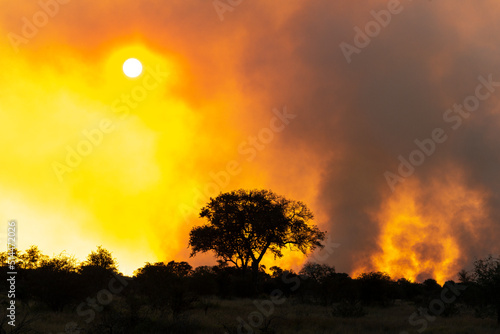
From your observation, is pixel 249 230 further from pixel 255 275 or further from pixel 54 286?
pixel 54 286

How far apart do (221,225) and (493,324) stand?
39003mm

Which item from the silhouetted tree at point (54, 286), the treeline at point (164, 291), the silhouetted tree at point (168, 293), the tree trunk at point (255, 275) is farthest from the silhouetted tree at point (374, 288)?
the silhouetted tree at point (54, 286)

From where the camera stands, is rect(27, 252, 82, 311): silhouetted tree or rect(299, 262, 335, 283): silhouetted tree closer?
rect(27, 252, 82, 311): silhouetted tree

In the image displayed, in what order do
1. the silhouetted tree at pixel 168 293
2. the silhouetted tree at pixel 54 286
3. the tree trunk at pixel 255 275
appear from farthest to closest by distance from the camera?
the tree trunk at pixel 255 275
the silhouetted tree at pixel 54 286
the silhouetted tree at pixel 168 293

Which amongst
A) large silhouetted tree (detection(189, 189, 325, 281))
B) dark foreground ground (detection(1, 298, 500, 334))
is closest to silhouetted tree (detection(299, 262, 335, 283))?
large silhouetted tree (detection(189, 189, 325, 281))

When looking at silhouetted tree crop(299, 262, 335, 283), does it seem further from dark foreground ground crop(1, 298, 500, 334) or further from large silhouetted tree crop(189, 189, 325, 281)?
dark foreground ground crop(1, 298, 500, 334)

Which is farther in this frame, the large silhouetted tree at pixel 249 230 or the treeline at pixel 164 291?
the large silhouetted tree at pixel 249 230

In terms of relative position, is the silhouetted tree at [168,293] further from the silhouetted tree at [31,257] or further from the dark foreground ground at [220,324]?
the silhouetted tree at [31,257]

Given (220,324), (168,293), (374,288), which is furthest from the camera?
(374,288)

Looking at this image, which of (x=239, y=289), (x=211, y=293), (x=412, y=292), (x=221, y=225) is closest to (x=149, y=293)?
(x=211, y=293)

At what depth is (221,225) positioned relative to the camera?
61469mm

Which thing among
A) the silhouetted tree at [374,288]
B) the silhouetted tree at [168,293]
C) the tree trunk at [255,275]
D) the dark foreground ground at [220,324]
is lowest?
the dark foreground ground at [220,324]

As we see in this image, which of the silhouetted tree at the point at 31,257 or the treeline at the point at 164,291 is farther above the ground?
the silhouetted tree at the point at 31,257

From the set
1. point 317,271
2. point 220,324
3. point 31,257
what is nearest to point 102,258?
point 31,257
